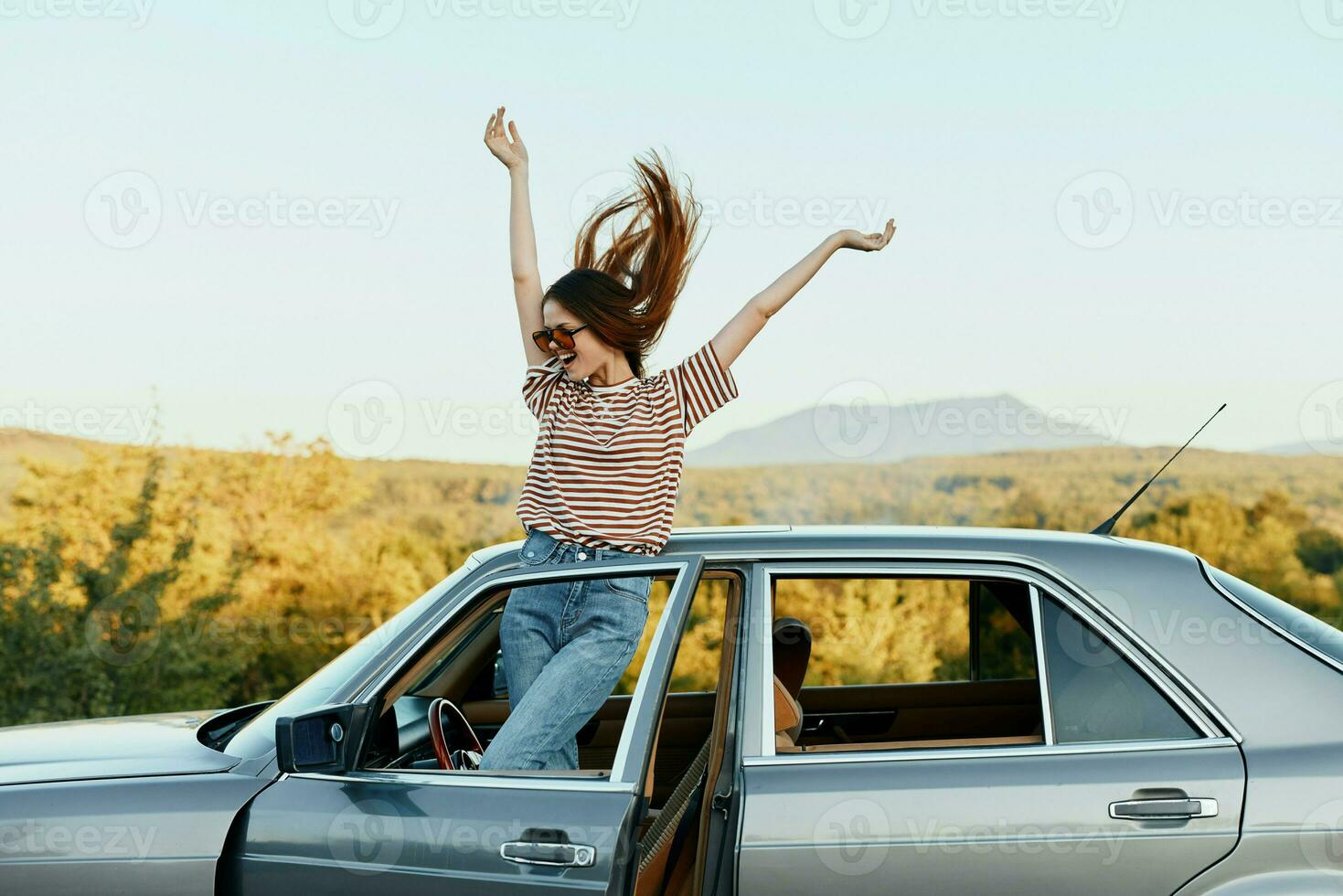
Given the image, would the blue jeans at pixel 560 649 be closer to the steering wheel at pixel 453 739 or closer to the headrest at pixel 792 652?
the steering wheel at pixel 453 739

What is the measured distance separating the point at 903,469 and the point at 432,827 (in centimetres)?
4107

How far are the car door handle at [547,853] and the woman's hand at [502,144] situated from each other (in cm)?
241

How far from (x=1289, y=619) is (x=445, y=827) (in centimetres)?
217

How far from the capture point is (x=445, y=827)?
2.83 metres

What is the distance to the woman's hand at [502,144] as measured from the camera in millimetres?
4281

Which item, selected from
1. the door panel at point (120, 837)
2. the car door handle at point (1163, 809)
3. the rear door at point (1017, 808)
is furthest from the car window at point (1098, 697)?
the door panel at point (120, 837)

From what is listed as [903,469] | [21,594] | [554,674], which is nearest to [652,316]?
[554,674]

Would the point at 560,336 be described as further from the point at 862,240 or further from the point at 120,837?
the point at 120,837

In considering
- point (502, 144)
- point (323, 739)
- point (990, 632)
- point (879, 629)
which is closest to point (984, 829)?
point (323, 739)

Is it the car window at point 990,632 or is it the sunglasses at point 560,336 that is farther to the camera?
the car window at point 990,632

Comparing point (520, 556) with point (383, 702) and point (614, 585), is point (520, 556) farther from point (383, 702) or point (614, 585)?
point (383, 702)

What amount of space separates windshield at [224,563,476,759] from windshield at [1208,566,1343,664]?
200 cm

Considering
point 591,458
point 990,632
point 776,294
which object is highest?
point 776,294

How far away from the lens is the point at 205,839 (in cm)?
285
